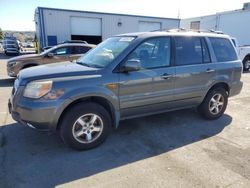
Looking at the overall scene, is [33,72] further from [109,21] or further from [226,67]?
[109,21]

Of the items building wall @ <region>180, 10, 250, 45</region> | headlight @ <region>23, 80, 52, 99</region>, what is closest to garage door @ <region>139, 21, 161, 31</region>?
building wall @ <region>180, 10, 250, 45</region>

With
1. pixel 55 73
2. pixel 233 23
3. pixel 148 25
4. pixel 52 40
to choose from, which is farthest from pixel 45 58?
pixel 233 23

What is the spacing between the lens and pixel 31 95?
344cm

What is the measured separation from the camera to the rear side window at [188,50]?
4512 mm

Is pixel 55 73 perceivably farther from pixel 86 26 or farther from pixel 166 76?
pixel 86 26

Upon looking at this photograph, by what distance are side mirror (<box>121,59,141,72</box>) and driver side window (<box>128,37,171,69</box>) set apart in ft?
0.53

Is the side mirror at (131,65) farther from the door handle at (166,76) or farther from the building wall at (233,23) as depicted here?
the building wall at (233,23)

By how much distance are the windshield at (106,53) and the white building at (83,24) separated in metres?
18.1

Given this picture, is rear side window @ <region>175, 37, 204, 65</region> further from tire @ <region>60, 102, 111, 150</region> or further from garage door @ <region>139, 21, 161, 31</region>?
garage door @ <region>139, 21, 161, 31</region>

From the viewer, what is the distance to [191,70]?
15.2 feet

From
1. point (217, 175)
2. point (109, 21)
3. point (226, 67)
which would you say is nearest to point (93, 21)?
point (109, 21)

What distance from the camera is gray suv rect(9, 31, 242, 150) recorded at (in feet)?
11.4

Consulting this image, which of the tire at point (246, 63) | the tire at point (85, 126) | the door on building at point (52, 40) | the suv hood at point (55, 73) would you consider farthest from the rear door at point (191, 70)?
the door on building at point (52, 40)

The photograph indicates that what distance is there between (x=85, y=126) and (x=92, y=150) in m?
0.41
